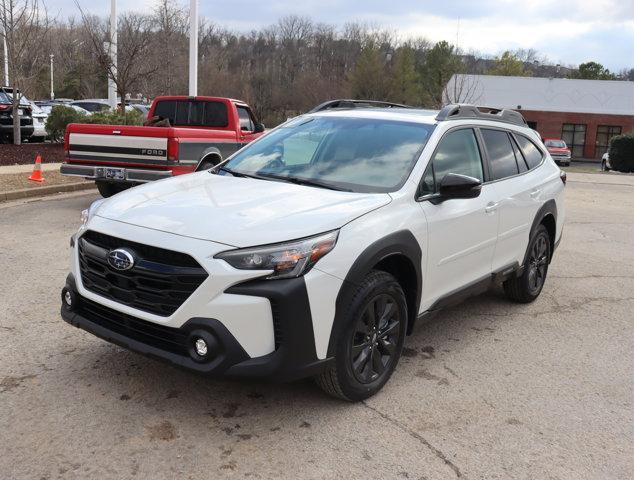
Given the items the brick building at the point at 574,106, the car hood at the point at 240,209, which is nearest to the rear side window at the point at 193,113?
the car hood at the point at 240,209

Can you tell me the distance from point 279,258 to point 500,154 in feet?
9.49

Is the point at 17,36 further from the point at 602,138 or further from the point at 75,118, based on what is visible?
the point at 602,138

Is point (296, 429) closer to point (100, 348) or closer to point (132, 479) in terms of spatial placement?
point (132, 479)

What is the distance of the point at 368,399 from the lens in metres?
3.90

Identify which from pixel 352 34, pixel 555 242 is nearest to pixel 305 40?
pixel 352 34

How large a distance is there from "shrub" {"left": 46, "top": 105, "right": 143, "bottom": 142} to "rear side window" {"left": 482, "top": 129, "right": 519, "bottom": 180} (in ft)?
43.1

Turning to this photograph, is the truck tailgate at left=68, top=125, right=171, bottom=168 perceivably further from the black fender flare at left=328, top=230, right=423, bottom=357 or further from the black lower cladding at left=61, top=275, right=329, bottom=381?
the black lower cladding at left=61, top=275, right=329, bottom=381

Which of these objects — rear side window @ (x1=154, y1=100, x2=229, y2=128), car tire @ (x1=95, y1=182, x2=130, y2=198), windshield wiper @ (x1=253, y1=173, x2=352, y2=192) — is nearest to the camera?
windshield wiper @ (x1=253, y1=173, x2=352, y2=192)

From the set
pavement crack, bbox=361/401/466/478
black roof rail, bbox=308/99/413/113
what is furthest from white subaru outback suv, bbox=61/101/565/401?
black roof rail, bbox=308/99/413/113

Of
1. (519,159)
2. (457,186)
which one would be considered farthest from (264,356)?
(519,159)

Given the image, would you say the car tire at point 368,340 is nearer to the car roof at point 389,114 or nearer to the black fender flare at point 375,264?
the black fender flare at point 375,264

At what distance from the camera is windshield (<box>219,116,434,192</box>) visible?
14.0ft

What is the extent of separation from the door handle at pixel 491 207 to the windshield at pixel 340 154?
2.54ft

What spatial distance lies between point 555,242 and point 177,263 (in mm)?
4401
